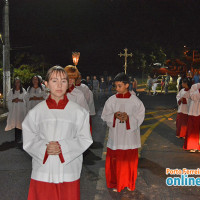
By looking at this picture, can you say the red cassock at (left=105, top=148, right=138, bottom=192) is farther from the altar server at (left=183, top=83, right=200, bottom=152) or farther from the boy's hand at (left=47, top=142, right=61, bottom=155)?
the altar server at (left=183, top=83, right=200, bottom=152)

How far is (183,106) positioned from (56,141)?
706cm

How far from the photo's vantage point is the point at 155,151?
8.23 metres

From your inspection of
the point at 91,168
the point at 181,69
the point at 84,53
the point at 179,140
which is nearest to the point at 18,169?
the point at 91,168

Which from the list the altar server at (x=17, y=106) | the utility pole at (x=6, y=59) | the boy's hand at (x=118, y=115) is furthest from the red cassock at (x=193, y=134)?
the utility pole at (x=6, y=59)

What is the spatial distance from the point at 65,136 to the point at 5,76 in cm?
1408

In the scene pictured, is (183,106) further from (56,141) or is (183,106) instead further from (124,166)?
(56,141)

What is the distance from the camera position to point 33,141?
333 cm

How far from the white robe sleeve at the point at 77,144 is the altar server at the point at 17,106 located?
6.55m

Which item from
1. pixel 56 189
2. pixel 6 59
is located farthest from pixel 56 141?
pixel 6 59

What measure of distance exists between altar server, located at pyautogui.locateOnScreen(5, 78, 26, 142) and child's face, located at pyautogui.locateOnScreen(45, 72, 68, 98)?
6.48 m

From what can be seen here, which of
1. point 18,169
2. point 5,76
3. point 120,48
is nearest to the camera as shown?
point 18,169

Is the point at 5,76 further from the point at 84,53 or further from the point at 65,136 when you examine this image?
the point at 84,53

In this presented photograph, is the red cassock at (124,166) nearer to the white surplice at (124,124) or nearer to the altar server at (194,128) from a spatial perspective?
the white surplice at (124,124)

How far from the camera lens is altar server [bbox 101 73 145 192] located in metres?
5.30
